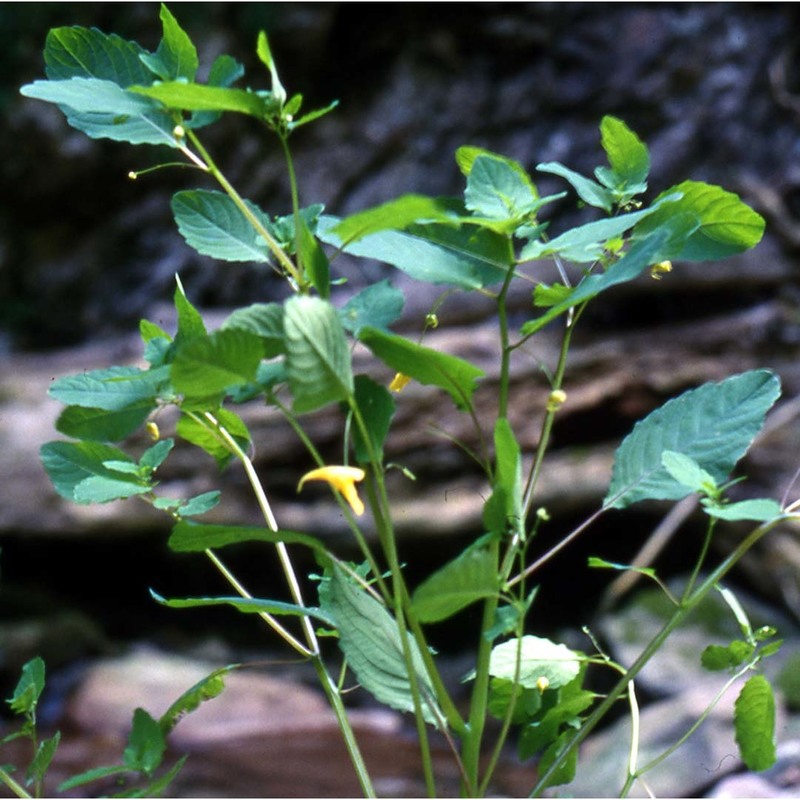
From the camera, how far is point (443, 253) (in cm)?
46

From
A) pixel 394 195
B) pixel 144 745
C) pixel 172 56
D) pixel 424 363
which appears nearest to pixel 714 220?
pixel 424 363

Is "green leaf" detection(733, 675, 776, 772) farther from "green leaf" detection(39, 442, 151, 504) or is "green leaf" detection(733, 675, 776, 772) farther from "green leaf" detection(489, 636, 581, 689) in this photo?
"green leaf" detection(39, 442, 151, 504)

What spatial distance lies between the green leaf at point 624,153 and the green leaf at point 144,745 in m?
0.39

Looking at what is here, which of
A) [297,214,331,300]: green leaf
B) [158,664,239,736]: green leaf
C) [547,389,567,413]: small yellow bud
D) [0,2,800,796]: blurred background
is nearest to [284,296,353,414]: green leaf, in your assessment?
[297,214,331,300]: green leaf

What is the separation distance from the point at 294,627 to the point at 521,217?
2.14 m

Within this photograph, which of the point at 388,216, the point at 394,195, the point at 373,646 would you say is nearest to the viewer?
the point at 388,216

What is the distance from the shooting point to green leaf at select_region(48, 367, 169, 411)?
462mm

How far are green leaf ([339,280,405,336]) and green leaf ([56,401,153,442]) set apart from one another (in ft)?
0.39

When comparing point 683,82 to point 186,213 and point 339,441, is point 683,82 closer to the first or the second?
point 339,441

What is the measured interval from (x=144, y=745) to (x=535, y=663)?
0.22 m

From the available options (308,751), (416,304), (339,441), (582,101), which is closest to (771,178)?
(582,101)

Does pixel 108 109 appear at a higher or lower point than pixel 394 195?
higher

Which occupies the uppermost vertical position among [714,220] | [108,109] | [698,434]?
[108,109]

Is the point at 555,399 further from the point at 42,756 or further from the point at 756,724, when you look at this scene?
the point at 42,756
